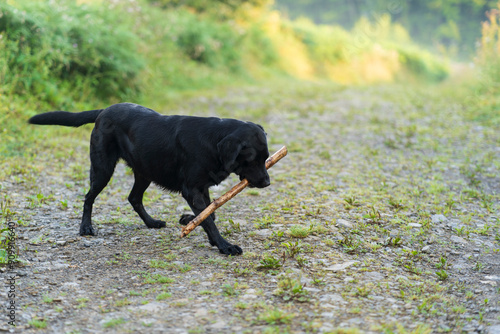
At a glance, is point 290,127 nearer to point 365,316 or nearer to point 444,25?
point 365,316

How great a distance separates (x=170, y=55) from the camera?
41.8 ft

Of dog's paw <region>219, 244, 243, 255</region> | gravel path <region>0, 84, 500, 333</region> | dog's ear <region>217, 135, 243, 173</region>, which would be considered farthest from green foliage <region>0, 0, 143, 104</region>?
dog's paw <region>219, 244, 243, 255</region>

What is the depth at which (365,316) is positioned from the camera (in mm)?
2979

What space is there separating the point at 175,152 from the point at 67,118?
1284 mm

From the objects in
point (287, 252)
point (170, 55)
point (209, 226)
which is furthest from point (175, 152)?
point (170, 55)

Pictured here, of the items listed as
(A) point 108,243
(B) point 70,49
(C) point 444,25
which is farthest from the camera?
(C) point 444,25

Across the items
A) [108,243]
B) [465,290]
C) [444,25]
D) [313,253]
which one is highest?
[444,25]

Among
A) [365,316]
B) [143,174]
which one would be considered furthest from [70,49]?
[365,316]

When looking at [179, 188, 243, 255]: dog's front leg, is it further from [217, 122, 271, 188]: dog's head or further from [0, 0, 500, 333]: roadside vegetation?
[217, 122, 271, 188]: dog's head

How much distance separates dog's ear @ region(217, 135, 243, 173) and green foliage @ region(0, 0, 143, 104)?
4.69 metres

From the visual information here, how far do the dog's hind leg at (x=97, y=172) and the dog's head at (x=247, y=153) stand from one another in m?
1.17

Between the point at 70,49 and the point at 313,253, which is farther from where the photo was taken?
the point at 70,49

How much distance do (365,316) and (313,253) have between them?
A: 0.98 metres

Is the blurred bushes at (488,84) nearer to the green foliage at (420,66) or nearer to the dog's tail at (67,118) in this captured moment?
the dog's tail at (67,118)
